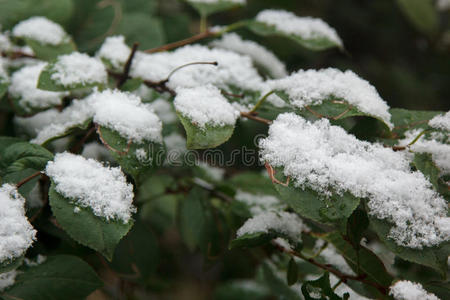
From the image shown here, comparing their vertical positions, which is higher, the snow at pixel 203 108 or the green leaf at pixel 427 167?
the green leaf at pixel 427 167

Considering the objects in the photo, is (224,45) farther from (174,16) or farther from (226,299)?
(226,299)

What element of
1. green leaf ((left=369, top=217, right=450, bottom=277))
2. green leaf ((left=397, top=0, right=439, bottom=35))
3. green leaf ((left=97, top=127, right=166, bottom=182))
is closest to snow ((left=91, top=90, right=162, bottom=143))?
green leaf ((left=97, top=127, right=166, bottom=182))

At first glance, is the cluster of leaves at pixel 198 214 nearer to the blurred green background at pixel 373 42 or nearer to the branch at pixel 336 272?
the branch at pixel 336 272

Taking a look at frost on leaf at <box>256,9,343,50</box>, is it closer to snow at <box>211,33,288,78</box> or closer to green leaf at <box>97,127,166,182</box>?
snow at <box>211,33,288,78</box>

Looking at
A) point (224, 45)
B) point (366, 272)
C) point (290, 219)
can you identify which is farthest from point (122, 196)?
point (224, 45)

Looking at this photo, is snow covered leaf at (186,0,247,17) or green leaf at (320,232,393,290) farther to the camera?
snow covered leaf at (186,0,247,17)

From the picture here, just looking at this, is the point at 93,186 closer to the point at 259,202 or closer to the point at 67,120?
the point at 67,120

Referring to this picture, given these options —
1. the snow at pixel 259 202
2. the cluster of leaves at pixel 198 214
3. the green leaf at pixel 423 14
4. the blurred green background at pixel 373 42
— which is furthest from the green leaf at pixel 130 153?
the green leaf at pixel 423 14
